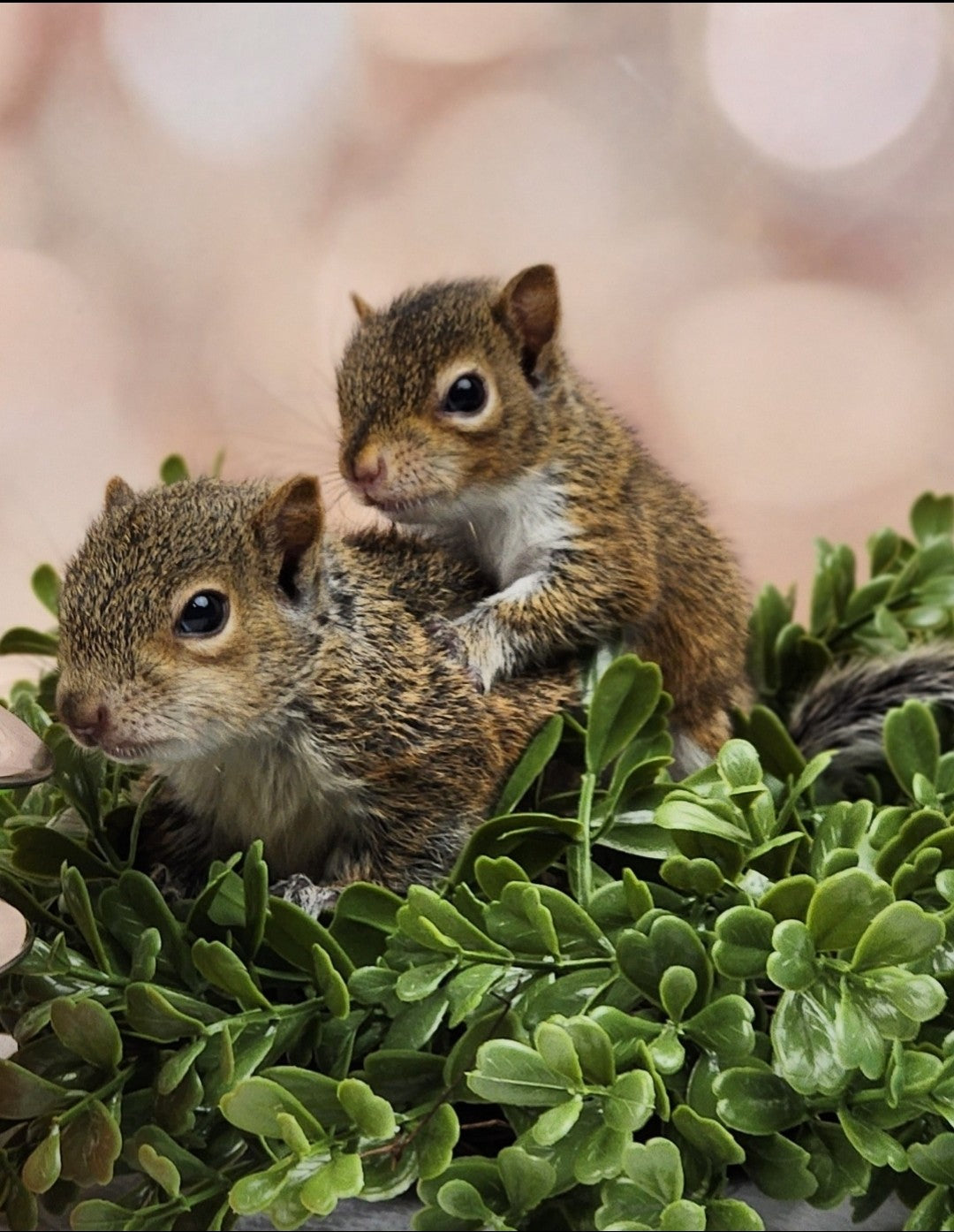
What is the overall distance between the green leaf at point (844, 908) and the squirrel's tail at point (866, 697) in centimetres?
53

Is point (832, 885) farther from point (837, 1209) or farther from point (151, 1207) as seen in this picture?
point (151, 1207)

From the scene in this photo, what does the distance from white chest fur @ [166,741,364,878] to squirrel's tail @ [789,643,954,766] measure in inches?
21.5

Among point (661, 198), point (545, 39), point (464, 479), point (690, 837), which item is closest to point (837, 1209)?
point (690, 837)

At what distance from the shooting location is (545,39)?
1.99m

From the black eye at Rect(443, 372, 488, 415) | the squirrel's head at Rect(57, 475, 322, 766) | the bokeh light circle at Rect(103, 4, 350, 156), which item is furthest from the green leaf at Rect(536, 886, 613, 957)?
the bokeh light circle at Rect(103, 4, 350, 156)

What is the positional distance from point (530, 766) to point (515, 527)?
192 mm

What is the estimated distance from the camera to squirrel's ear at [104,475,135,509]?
0.97 meters

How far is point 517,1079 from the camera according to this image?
795 millimetres

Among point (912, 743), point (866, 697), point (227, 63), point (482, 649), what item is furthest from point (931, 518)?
point (227, 63)

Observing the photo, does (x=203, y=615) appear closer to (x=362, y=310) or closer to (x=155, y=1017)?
(x=155, y=1017)

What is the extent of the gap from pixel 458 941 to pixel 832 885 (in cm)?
21

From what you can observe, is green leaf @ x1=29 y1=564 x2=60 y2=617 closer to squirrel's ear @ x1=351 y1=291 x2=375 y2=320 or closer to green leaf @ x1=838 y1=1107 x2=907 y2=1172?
squirrel's ear @ x1=351 y1=291 x2=375 y2=320

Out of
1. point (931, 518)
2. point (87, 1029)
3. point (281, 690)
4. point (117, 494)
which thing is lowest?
point (87, 1029)

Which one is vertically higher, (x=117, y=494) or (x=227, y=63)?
(x=227, y=63)
